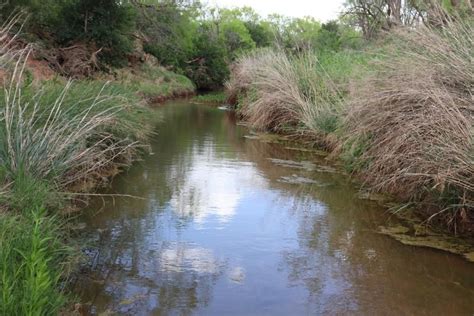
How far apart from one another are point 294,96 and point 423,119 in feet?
22.7

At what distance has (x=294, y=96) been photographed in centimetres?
1330

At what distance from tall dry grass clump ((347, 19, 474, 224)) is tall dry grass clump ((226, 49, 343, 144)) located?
9.51 ft

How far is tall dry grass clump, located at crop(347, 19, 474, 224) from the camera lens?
19.1 feet

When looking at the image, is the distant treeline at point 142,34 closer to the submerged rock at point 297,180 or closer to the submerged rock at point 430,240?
the submerged rock at point 297,180

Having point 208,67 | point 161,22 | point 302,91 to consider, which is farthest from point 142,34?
point 302,91

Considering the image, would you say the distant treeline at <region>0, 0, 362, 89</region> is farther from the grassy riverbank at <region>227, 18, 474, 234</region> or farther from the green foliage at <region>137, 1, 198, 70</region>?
the grassy riverbank at <region>227, 18, 474, 234</region>

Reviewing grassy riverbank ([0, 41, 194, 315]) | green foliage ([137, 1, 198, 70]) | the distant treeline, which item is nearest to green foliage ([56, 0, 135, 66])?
the distant treeline

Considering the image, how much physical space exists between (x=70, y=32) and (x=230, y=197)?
17027 mm

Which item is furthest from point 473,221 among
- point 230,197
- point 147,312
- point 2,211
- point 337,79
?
point 337,79

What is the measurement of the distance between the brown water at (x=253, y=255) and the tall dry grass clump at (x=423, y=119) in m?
0.64

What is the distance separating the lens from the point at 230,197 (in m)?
7.65

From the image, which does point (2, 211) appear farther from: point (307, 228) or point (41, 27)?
point (41, 27)

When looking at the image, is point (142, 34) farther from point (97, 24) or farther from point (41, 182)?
point (41, 182)

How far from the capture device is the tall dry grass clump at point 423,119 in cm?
582
